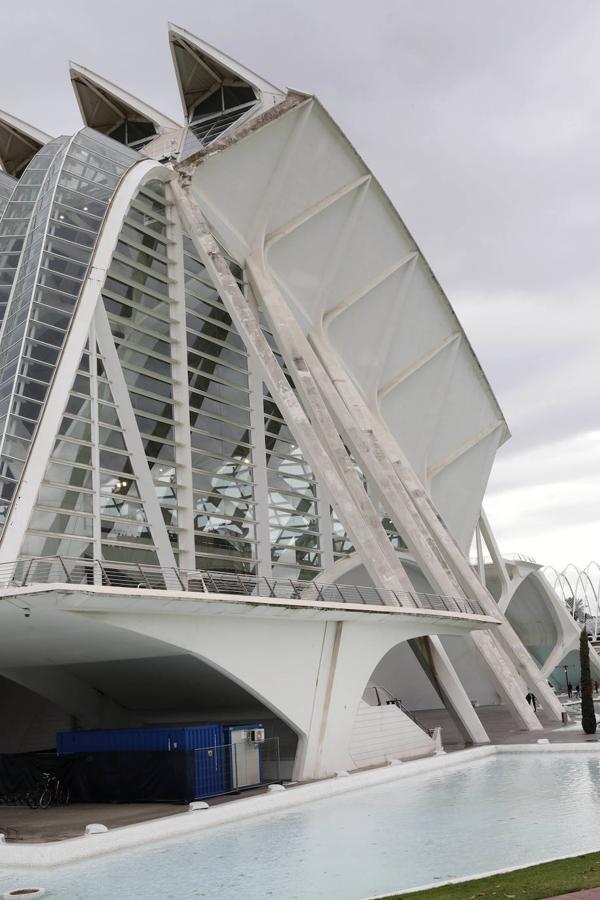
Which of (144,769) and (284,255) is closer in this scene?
(144,769)

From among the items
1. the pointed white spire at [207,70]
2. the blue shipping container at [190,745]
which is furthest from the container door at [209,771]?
the pointed white spire at [207,70]

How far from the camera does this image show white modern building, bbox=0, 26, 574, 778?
22.2m

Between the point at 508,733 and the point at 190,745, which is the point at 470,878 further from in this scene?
the point at 508,733

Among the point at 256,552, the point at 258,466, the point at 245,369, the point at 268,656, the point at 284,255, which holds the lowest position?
the point at 268,656

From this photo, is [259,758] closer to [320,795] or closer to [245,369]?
[320,795]

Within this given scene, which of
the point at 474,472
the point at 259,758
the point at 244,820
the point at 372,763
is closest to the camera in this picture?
the point at 244,820

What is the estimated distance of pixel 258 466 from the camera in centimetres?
3447

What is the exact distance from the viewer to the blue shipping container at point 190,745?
68.6 feet

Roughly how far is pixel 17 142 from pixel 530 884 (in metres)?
42.3

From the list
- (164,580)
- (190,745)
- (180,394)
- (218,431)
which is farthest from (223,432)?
(190,745)

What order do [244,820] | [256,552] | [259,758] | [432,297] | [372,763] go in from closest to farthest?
[244,820]
[259,758]
[372,763]
[256,552]
[432,297]

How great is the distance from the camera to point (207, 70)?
41.5 m

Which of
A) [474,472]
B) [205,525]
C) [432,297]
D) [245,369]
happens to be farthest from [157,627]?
[474,472]

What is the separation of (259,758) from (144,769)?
287 cm
